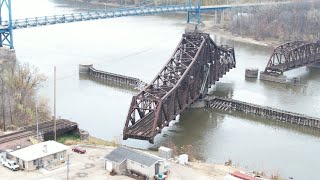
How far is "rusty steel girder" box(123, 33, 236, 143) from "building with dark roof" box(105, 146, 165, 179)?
6.84 metres

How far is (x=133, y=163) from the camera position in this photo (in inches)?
1110

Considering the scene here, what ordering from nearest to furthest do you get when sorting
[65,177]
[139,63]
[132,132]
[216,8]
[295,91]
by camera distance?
[65,177] < [132,132] < [295,91] < [139,63] < [216,8]

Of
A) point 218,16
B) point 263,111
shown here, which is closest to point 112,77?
point 263,111

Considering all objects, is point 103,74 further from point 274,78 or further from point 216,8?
point 216,8

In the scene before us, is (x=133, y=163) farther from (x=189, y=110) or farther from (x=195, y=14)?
(x=195, y=14)

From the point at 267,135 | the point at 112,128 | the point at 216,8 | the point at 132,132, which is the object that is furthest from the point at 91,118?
the point at 216,8

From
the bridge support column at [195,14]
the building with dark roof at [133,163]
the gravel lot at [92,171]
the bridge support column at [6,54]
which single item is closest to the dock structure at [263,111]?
the gravel lot at [92,171]

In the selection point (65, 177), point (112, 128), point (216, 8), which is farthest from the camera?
point (216, 8)

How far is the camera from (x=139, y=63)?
223 ft

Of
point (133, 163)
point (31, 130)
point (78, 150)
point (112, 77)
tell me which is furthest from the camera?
A: point (112, 77)

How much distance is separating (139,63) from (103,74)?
406 inches

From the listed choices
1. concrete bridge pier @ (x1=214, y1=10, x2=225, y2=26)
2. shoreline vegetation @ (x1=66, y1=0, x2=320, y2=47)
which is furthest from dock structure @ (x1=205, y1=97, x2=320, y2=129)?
concrete bridge pier @ (x1=214, y1=10, x2=225, y2=26)

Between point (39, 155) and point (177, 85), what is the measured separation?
1493 centimetres

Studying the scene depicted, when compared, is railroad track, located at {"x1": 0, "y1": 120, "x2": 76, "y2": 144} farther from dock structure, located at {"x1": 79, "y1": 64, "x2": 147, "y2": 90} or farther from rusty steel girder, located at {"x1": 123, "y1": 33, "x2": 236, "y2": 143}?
dock structure, located at {"x1": 79, "y1": 64, "x2": 147, "y2": 90}
